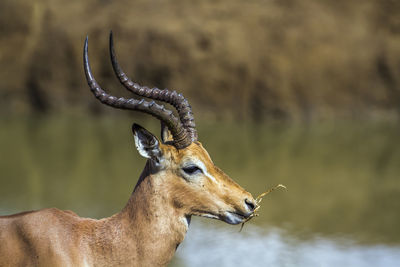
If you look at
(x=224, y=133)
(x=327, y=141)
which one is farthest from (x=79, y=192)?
(x=327, y=141)

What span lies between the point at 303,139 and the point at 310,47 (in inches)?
185

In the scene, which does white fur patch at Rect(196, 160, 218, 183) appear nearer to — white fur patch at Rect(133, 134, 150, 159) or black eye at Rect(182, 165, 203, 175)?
black eye at Rect(182, 165, 203, 175)

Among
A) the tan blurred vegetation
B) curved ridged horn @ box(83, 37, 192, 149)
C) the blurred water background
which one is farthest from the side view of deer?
the tan blurred vegetation

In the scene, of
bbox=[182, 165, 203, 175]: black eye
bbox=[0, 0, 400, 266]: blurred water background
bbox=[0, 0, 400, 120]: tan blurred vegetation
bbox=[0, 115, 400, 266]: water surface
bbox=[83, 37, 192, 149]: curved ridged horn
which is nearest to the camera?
bbox=[83, 37, 192, 149]: curved ridged horn

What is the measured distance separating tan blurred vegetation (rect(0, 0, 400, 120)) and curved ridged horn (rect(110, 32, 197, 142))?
17.9 meters

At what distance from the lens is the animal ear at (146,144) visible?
13.0ft

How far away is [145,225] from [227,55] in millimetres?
19003

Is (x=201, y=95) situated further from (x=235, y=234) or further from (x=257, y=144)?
(x=235, y=234)

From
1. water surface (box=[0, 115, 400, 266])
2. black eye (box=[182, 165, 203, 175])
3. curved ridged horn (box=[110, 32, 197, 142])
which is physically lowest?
black eye (box=[182, 165, 203, 175])

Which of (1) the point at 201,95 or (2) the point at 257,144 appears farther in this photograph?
(1) the point at 201,95

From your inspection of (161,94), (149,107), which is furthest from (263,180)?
(149,107)

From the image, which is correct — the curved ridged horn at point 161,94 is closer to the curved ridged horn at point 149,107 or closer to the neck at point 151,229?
the curved ridged horn at point 149,107

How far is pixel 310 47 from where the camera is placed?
22875 millimetres

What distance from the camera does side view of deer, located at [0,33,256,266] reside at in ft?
13.0
